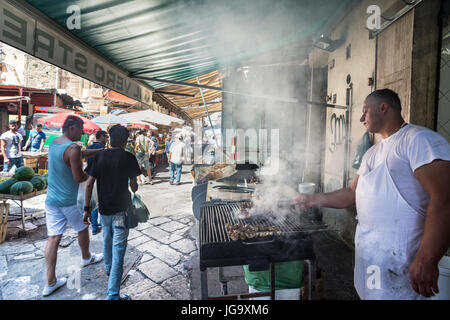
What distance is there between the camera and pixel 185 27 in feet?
11.4

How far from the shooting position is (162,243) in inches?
187

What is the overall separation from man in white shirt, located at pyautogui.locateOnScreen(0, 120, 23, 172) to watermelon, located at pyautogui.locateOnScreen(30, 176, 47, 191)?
5.20 m

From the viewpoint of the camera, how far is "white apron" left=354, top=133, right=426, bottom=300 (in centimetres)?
163

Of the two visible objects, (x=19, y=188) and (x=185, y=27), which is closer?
(x=185, y=27)

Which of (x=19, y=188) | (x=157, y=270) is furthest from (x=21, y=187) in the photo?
(x=157, y=270)

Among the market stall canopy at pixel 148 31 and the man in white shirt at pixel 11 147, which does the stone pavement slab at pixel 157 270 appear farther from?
the man in white shirt at pixel 11 147

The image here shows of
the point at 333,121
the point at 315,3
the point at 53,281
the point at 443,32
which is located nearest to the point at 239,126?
the point at 333,121

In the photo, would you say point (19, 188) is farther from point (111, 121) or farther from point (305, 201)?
point (111, 121)

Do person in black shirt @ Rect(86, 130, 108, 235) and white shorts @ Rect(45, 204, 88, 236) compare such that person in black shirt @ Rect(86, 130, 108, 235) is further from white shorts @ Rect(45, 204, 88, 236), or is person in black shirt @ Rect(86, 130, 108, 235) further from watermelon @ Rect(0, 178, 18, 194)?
white shorts @ Rect(45, 204, 88, 236)

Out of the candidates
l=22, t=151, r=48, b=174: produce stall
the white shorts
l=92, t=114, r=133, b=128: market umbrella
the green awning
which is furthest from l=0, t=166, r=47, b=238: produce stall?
l=92, t=114, r=133, b=128: market umbrella

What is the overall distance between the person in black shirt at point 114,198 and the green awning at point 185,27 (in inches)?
51.8

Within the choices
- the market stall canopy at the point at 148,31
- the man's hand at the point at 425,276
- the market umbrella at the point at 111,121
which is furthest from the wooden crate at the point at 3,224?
the market umbrella at the point at 111,121

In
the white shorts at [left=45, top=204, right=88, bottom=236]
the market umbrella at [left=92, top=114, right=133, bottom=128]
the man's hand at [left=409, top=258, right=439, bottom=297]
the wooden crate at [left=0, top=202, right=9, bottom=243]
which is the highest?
the market umbrella at [left=92, top=114, right=133, bottom=128]

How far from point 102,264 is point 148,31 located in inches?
150
